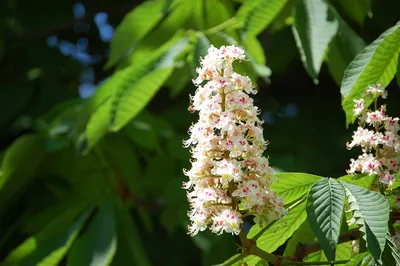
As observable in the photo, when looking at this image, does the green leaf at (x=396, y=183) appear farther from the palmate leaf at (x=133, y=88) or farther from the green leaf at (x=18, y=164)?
the green leaf at (x=18, y=164)

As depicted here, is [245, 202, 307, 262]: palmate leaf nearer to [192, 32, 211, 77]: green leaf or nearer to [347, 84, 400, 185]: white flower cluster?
[347, 84, 400, 185]: white flower cluster

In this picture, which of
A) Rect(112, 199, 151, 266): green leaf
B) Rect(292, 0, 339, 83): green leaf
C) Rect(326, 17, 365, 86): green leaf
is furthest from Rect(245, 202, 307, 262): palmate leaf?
Rect(112, 199, 151, 266): green leaf

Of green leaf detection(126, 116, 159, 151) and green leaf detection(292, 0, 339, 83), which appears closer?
green leaf detection(292, 0, 339, 83)

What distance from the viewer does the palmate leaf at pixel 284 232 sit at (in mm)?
1329

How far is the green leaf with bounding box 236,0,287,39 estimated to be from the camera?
1924 mm

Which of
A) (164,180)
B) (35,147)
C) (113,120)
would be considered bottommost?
(164,180)

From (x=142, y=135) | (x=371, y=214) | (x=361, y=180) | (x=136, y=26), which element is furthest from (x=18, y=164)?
(x=371, y=214)

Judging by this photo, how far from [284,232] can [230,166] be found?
217 mm

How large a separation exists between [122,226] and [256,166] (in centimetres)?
144

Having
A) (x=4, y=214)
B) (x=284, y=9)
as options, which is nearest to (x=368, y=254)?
(x=284, y=9)

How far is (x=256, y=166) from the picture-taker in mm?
1201

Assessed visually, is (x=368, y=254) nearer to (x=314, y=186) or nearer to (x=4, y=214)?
(x=314, y=186)

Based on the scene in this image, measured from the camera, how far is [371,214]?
1157 mm

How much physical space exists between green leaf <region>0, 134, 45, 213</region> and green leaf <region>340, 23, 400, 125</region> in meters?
1.44
